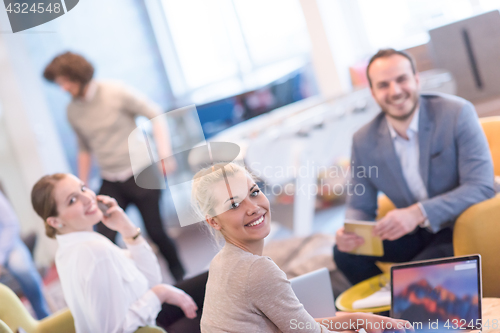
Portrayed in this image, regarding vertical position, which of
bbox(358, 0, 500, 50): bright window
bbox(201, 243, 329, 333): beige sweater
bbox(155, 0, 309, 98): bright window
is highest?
bbox(155, 0, 309, 98): bright window

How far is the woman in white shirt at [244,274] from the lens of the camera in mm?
1012

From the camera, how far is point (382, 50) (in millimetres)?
1618

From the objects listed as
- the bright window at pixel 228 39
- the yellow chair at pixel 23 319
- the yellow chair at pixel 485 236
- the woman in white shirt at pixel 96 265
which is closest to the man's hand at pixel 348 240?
the yellow chair at pixel 485 236

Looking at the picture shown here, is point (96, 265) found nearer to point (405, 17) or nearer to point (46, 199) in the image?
point (46, 199)

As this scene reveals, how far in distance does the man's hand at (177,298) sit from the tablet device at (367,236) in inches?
22.9

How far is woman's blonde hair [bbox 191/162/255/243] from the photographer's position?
110cm

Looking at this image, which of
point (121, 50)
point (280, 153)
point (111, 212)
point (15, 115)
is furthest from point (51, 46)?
point (111, 212)

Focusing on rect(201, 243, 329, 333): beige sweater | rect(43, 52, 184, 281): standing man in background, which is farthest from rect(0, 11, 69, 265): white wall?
rect(201, 243, 329, 333): beige sweater

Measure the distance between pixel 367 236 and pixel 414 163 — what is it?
29 cm

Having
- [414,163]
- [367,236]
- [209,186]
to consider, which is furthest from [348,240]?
[209,186]

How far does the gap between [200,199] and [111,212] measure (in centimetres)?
44

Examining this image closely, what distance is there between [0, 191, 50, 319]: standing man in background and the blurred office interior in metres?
0.08

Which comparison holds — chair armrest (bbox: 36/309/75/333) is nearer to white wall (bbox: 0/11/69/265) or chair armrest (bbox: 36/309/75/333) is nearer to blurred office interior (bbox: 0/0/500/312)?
blurred office interior (bbox: 0/0/500/312)

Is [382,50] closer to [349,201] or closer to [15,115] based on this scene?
[349,201]
